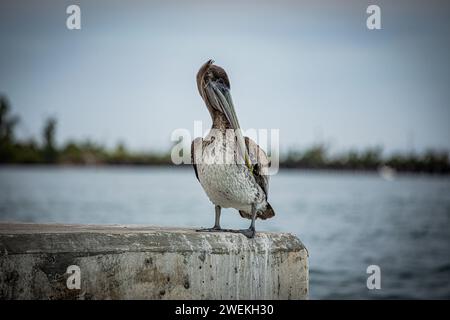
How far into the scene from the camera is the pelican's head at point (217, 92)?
4680mm

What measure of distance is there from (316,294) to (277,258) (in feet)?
29.9

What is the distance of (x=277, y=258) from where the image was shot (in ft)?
14.3

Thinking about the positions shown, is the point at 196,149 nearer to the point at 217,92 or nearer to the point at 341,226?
the point at 217,92

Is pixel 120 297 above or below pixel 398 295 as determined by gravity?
above

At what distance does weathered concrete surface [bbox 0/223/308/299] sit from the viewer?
3836 millimetres

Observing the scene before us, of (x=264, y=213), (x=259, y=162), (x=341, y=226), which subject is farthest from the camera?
(x=341, y=226)

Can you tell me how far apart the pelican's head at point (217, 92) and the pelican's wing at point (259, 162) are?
134 mm

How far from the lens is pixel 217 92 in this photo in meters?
4.70

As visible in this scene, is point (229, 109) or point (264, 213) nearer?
point (229, 109)

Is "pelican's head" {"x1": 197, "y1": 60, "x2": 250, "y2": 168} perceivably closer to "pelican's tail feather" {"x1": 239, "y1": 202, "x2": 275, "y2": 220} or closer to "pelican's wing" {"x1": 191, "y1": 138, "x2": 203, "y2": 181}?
"pelican's wing" {"x1": 191, "y1": 138, "x2": 203, "y2": 181}

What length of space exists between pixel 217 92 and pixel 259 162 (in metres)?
0.63

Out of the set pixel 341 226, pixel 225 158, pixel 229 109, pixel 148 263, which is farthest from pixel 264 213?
pixel 341 226
